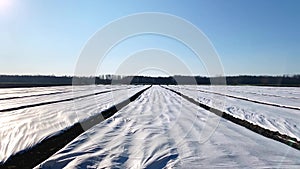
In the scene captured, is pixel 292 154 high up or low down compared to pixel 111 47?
down

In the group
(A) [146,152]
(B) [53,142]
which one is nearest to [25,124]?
(B) [53,142]

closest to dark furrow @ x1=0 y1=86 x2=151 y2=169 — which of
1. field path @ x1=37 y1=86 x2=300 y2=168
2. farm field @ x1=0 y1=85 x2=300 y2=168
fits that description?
farm field @ x1=0 y1=85 x2=300 y2=168

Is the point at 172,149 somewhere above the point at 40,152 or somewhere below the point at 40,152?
above

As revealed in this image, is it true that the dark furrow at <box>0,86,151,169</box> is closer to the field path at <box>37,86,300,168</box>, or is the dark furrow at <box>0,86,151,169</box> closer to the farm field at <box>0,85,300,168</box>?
the farm field at <box>0,85,300,168</box>

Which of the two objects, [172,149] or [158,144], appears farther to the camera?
[158,144]

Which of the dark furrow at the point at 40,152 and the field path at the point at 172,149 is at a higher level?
the field path at the point at 172,149

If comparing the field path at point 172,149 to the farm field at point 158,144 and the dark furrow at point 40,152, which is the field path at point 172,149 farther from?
the dark furrow at point 40,152

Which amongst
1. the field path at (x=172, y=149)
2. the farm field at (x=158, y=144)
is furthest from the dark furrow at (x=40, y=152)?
the field path at (x=172, y=149)

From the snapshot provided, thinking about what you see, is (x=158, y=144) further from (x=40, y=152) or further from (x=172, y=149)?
(x=40, y=152)

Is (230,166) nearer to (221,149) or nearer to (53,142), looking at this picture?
(221,149)

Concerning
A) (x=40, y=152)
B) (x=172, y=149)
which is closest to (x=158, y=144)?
(x=172, y=149)

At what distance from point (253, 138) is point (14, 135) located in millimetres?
3643

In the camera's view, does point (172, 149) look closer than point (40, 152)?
Yes

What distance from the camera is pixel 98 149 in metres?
3.12
